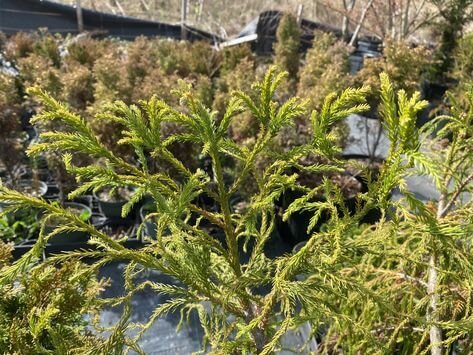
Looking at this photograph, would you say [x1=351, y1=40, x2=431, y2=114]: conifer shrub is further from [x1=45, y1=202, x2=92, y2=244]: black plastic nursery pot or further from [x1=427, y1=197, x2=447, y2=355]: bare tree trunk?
[x1=45, y1=202, x2=92, y2=244]: black plastic nursery pot

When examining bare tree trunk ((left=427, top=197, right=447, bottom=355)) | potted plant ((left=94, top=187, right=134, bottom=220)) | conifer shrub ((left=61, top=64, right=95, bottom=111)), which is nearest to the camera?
bare tree trunk ((left=427, top=197, right=447, bottom=355))

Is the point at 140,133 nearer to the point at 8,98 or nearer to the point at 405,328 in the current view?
the point at 405,328

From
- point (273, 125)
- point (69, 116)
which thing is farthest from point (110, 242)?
point (273, 125)

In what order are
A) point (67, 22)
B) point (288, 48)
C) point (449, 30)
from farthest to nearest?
1. point (67, 22)
2. point (449, 30)
3. point (288, 48)

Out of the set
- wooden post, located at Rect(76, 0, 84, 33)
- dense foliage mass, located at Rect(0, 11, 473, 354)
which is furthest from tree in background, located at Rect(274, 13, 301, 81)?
wooden post, located at Rect(76, 0, 84, 33)

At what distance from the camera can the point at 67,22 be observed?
27.8ft

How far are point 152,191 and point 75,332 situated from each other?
66 cm

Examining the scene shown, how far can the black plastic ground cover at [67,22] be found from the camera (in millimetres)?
8125

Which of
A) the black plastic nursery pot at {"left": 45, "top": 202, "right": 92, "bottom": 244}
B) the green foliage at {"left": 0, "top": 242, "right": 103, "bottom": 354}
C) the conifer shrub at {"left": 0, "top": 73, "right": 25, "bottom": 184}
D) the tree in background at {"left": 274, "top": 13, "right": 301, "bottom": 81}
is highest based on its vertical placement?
the tree in background at {"left": 274, "top": 13, "right": 301, "bottom": 81}

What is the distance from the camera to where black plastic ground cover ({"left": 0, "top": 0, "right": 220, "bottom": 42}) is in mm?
8125

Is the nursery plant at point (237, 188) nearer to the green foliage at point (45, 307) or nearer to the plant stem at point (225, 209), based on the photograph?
the plant stem at point (225, 209)

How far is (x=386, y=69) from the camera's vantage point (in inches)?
134

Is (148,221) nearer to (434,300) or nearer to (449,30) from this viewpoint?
(434,300)

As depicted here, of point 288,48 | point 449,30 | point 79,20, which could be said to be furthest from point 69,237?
point 79,20
